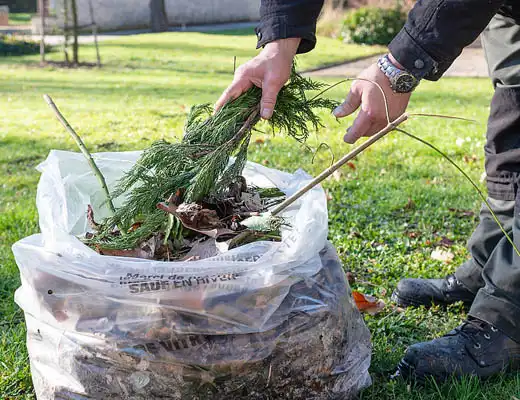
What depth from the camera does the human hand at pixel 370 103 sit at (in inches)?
73.0

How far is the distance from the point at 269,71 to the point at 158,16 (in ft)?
70.0

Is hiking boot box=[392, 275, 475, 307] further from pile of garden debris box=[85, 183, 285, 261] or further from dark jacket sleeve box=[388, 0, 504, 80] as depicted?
dark jacket sleeve box=[388, 0, 504, 80]

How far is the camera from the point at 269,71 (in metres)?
1.94

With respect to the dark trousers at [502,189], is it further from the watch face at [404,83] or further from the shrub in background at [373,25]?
the shrub in background at [373,25]

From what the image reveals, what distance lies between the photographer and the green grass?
2541cm

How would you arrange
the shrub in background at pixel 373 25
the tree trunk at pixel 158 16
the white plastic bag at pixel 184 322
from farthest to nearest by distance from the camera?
1. the tree trunk at pixel 158 16
2. the shrub in background at pixel 373 25
3. the white plastic bag at pixel 184 322


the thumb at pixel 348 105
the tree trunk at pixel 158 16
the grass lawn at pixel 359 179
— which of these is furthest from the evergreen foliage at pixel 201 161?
the tree trunk at pixel 158 16

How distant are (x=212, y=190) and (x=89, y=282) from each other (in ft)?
1.74

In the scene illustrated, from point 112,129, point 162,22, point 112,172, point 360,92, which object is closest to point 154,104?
point 112,129

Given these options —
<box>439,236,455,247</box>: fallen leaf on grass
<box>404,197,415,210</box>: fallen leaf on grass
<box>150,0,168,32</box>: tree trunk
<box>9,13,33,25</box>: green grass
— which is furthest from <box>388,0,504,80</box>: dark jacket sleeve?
<box>9,13,33,25</box>: green grass

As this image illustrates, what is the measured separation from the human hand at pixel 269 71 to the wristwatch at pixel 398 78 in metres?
0.28

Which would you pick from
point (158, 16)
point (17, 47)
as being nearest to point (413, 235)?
point (17, 47)

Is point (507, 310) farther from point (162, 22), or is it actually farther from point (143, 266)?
point (162, 22)

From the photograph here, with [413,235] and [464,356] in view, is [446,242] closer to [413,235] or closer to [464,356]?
[413,235]
